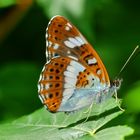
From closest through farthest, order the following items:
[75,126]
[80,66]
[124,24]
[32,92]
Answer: [75,126], [80,66], [32,92], [124,24]

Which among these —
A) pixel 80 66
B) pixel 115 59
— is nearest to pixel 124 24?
pixel 115 59

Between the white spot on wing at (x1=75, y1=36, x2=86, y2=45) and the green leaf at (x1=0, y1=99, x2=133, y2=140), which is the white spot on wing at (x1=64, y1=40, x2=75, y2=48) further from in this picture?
the green leaf at (x1=0, y1=99, x2=133, y2=140)

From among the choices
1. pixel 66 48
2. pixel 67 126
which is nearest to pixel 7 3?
pixel 66 48

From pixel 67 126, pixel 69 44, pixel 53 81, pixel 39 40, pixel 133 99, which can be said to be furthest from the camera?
pixel 39 40

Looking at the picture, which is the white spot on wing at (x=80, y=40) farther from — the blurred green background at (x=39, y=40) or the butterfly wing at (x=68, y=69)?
the blurred green background at (x=39, y=40)

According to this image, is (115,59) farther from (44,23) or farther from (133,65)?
(44,23)

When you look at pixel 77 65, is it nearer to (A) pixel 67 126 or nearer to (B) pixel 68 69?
(B) pixel 68 69
